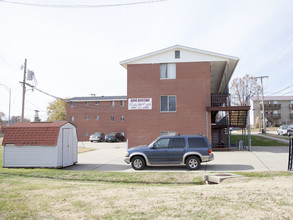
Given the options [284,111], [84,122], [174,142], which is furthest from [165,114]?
[284,111]

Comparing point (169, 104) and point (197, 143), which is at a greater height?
point (169, 104)

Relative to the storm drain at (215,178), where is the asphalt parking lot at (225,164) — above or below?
below

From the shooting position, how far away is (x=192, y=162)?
41.7 ft

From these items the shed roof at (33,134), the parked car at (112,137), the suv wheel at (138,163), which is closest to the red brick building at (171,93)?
the shed roof at (33,134)

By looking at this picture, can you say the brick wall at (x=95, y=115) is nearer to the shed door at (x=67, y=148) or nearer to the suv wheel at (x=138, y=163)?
the shed door at (x=67, y=148)

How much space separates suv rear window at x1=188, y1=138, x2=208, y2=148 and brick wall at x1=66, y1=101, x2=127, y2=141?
1295 inches

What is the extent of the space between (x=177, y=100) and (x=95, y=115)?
2674 cm

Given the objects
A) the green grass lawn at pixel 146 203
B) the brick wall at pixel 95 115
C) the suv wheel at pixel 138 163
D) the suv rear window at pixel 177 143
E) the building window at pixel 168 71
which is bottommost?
the suv wheel at pixel 138 163

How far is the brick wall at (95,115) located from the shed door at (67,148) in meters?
30.3

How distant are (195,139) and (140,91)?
34.9ft

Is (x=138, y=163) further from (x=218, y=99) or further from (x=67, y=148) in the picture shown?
(x=218, y=99)

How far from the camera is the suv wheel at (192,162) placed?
12.6 m

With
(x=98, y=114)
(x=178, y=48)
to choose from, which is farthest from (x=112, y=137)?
(x=178, y=48)

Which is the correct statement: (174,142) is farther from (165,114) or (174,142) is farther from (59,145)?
(165,114)
